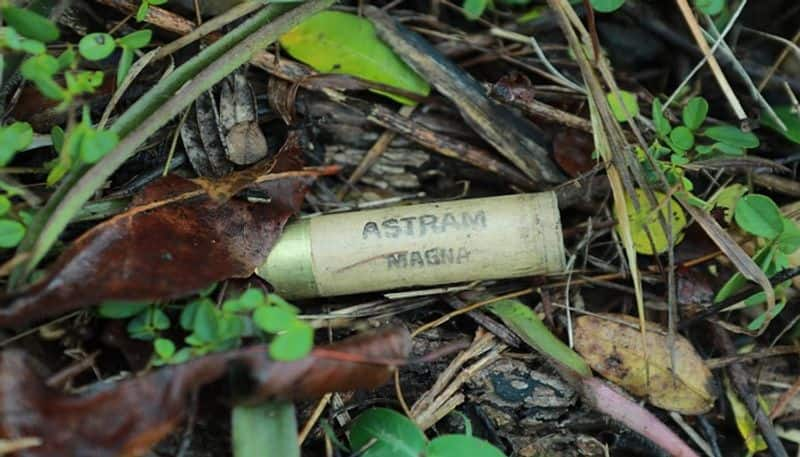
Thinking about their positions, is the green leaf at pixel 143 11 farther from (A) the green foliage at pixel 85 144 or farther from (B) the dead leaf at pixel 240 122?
(A) the green foliage at pixel 85 144

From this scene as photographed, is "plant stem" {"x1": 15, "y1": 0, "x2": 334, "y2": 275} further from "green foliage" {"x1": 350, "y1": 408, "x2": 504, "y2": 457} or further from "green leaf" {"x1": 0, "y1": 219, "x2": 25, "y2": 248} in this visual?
"green foliage" {"x1": 350, "y1": 408, "x2": 504, "y2": 457}

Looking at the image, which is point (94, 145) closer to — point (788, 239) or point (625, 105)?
point (625, 105)

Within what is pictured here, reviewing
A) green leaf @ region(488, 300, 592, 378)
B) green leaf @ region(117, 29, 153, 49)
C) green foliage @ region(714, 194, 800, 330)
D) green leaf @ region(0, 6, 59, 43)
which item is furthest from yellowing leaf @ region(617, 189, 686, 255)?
green leaf @ region(0, 6, 59, 43)

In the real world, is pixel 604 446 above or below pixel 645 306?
below

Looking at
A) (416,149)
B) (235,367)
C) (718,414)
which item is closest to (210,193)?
(235,367)

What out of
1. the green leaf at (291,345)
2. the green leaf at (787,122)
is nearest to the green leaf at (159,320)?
the green leaf at (291,345)

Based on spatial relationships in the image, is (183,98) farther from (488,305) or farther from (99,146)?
(488,305)
